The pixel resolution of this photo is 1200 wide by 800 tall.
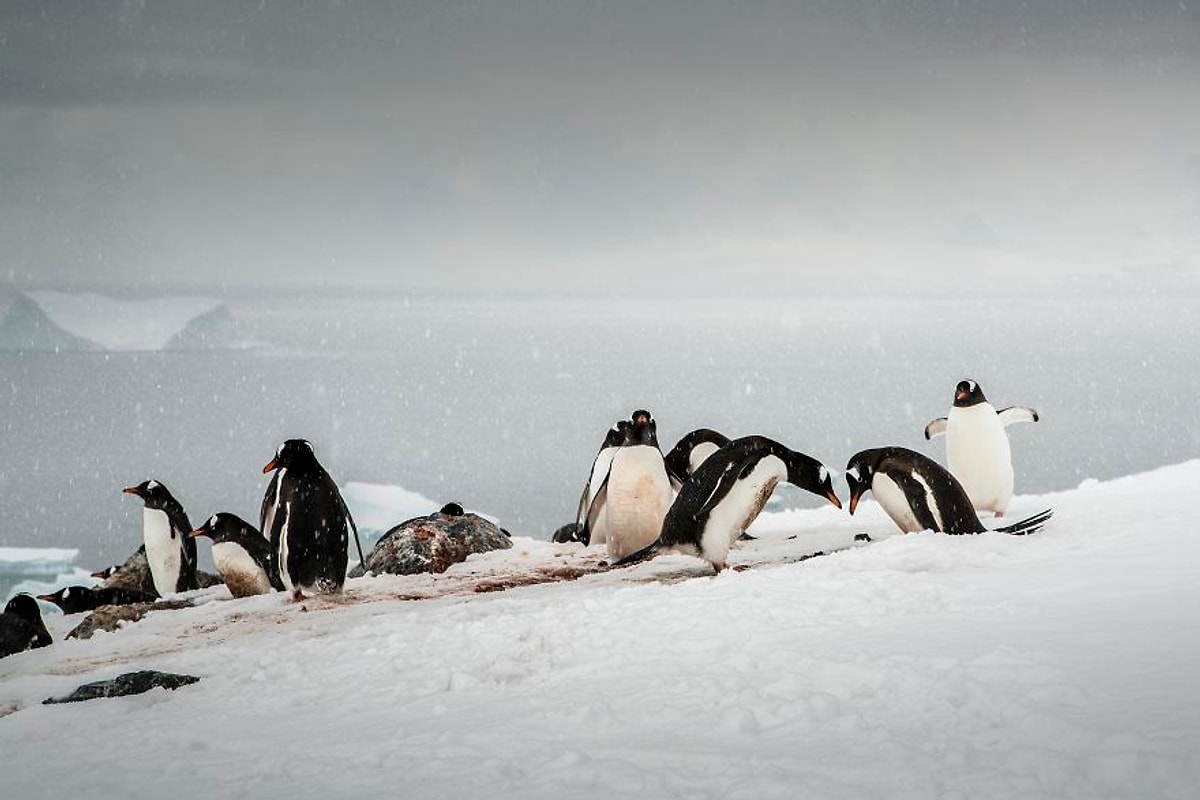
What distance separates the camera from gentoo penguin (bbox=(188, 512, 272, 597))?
7.83 meters

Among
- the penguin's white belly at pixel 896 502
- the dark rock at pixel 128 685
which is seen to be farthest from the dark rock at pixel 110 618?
the penguin's white belly at pixel 896 502

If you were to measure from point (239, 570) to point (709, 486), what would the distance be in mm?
3906

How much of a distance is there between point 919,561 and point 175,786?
327cm

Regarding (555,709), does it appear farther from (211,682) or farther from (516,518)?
(516,518)

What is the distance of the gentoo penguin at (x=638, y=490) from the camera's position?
7.17 meters

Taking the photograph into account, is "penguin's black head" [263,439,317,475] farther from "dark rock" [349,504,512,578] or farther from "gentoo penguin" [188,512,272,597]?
"dark rock" [349,504,512,578]

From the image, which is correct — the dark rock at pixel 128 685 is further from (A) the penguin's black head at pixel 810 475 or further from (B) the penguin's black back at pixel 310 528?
(A) the penguin's black head at pixel 810 475

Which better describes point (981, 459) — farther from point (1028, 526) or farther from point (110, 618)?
point (110, 618)

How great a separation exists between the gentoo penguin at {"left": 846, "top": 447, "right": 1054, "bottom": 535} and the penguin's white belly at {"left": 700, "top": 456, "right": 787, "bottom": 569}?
2.30 feet

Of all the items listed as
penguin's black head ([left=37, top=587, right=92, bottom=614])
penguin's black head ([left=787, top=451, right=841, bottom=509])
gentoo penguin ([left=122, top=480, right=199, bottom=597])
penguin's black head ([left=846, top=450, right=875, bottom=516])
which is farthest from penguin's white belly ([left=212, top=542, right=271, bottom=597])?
penguin's black head ([left=846, top=450, right=875, bottom=516])

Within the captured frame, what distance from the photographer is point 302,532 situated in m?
6.56

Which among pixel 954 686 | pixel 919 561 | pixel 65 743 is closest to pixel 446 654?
pixel 65 743

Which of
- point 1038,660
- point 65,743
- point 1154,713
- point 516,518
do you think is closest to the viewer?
point 1154,713

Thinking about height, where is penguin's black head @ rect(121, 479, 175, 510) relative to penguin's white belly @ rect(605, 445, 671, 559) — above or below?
above
